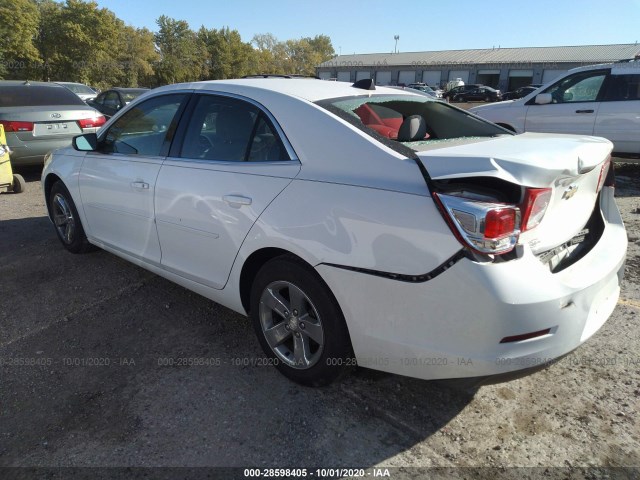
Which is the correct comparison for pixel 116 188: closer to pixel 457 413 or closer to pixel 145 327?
pixel 145 327

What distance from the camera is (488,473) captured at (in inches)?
82.3

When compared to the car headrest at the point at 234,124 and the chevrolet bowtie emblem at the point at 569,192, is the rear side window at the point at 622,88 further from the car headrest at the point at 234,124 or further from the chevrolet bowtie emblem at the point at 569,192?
the car headrest at the point at 234,124

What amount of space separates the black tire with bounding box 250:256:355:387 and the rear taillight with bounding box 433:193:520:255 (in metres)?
0.74

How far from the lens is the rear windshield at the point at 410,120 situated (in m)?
2.55

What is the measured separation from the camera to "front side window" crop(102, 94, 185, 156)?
3.37m

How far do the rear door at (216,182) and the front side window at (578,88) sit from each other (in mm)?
7080

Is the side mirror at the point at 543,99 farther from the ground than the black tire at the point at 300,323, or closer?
farther from the ground

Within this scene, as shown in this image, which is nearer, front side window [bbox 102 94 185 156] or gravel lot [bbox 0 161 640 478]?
gravel lot [bbox 0 161 640 478]

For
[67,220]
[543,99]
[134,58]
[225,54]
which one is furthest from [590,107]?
[225,54]

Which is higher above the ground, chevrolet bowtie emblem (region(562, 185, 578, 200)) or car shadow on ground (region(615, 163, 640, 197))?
chevrolet bowtie emblem (region(562, 185, 578, 200))

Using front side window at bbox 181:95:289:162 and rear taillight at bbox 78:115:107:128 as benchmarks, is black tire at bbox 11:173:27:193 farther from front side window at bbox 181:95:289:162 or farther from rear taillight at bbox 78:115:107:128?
front side window at bbox 181:95:289:162

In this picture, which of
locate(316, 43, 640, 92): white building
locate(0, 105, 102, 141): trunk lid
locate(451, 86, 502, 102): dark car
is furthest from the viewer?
locate(316, 43, 640, 92): white building

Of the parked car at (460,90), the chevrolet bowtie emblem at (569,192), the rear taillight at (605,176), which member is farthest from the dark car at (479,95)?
the chevrolet bowtie emblem at (569,192)

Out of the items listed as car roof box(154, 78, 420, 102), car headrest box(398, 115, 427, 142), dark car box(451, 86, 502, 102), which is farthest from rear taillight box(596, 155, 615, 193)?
dark car box(451, 86, 502, 102)
